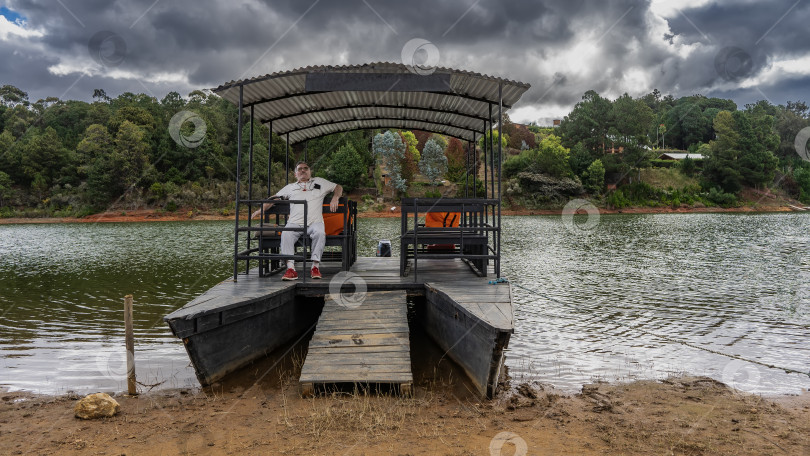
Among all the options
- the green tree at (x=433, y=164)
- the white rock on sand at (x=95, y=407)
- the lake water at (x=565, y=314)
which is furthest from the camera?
the green tree at (x=433, y=164)

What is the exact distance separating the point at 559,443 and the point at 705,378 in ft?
10.4

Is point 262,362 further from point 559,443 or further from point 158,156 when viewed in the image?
point 158,156

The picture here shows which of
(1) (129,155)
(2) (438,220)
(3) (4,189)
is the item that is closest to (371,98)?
(2) (438,220)

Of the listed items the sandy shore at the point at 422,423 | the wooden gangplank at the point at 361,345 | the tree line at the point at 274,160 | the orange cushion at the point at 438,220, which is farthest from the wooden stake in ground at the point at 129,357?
the tree line at the point at 274,160

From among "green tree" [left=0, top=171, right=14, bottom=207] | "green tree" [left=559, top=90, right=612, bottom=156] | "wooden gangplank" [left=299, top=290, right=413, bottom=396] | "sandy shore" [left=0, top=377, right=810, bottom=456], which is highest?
"green tree" [left=559, top=90, right=612, bottom=156]

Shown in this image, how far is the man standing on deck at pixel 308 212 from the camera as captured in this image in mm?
8188

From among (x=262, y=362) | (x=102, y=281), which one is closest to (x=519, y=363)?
(x=262, y=362)

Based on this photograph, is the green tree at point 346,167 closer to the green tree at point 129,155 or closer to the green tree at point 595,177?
the green tree at point 129,155

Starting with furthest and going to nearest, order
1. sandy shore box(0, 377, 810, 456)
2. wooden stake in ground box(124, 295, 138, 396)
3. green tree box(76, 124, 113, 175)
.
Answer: green tree box(76, 124, 113, 175), wooden stake in ground box(124, 295, 138, 396), sandy shore box(0, 377, 810, 456)

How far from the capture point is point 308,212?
27.0 ft

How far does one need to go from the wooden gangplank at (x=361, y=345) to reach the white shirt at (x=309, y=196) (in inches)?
54.5

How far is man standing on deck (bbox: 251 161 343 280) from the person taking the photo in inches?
322

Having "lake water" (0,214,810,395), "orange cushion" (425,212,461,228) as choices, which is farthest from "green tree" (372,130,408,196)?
"orange cushion" (425,212,461,228)

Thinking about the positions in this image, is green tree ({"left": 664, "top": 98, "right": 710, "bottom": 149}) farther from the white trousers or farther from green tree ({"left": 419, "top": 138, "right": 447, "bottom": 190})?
the white trousers
